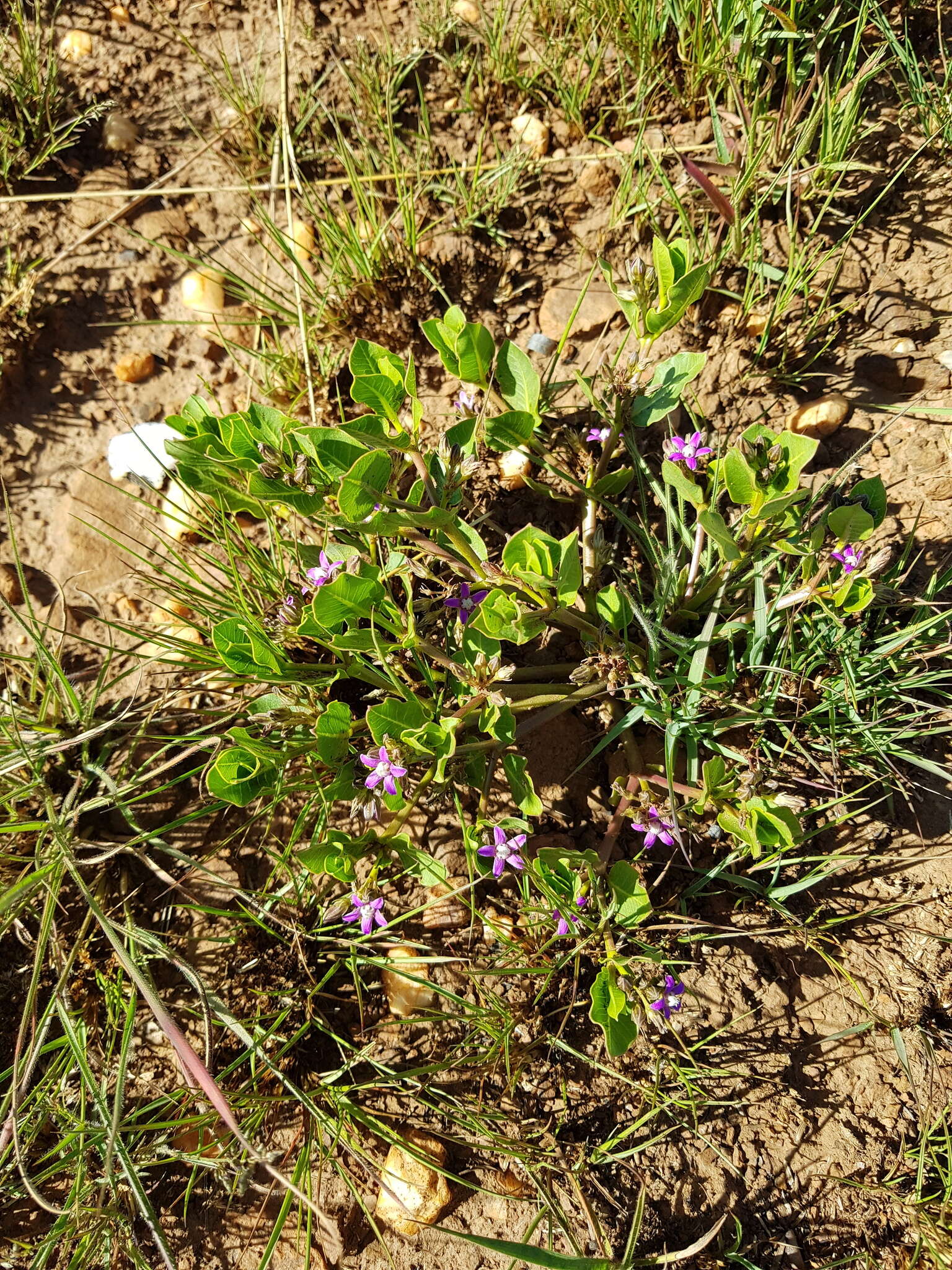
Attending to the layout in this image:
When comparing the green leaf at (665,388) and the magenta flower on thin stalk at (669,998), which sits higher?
the green leaf at (665,388)

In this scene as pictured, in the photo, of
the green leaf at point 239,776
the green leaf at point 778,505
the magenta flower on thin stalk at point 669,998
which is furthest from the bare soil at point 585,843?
the green leaf at point 778,505

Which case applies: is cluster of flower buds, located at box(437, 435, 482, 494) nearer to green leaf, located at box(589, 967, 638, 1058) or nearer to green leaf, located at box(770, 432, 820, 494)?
green leaf, located at box(770, 432, 820, 494)

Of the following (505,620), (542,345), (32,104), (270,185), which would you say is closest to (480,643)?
(505,620)

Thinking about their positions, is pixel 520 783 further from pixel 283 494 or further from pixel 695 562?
pixel 283 494

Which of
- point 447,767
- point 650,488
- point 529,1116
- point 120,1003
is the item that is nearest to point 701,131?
point 650,488

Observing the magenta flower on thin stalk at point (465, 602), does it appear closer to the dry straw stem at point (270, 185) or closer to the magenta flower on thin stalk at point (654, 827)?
the magenta flower on thin stalk at point (654, 827)

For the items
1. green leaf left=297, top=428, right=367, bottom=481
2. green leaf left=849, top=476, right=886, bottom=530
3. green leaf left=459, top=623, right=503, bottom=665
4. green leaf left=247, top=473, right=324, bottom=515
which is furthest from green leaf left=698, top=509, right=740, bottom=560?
green leaf left=247, top=473, right=324, bottom=515
